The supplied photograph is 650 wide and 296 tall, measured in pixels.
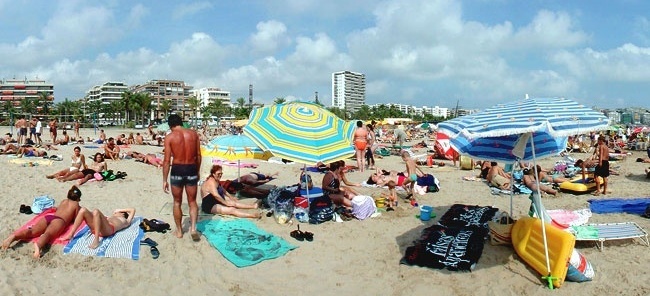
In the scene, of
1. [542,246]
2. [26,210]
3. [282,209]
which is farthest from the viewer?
[282,209]

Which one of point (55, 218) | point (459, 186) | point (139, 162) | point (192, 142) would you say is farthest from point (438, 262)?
point (139, 162)

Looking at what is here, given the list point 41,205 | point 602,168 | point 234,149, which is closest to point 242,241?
point 234,149

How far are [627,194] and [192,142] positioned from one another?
31.4ft

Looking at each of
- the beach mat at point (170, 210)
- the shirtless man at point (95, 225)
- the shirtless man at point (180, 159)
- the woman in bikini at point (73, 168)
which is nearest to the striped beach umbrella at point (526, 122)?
the shirtless man at point (180, 159)

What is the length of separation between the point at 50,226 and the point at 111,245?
0.72 metres

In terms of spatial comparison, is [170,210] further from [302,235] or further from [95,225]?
[302,235]

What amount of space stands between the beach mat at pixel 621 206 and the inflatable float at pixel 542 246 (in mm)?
3333

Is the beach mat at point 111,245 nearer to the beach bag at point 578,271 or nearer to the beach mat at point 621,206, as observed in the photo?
the beach bag at point 578,271

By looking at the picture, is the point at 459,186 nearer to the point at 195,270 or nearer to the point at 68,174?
A: the point at 195,270

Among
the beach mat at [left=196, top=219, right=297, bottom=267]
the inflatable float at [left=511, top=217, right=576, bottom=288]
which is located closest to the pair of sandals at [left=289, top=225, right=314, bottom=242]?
the beach mat at [left=196, top=219, right=297, bottom=267]

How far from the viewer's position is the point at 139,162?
13867 millimetres

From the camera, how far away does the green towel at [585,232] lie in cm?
539

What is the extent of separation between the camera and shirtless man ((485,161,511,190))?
9.80m

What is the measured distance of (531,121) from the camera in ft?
13.0
